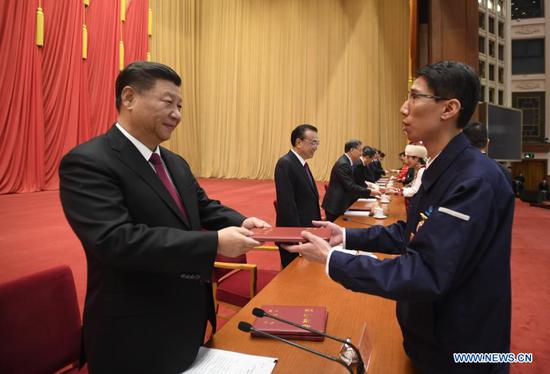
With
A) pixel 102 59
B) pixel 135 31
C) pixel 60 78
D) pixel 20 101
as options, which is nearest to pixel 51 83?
pixel 60 78

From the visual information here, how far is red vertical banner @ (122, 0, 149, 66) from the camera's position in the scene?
1141 centimetres

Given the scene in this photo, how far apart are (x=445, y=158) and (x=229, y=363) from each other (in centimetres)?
85

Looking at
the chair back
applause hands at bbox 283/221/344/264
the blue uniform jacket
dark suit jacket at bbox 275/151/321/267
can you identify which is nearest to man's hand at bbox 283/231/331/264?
applause hands at bbox 283/221/344/264

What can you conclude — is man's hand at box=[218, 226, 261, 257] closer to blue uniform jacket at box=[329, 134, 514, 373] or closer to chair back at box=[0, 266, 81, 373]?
blue uniform jacket at box=[329, 134, 514, 373]

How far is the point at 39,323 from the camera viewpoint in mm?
1558

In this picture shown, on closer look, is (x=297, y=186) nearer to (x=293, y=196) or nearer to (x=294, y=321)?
(x=293, y=196)

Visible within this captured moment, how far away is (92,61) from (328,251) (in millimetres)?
10657

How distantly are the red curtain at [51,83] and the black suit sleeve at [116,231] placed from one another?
8.83m

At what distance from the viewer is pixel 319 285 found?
6.43ft

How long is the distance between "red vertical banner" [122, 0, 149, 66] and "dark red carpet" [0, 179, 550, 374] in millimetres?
4948

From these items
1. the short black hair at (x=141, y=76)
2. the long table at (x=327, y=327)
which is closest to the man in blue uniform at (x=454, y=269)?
the long table at (x=327, y=327)

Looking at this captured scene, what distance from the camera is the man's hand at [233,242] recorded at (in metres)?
1.28

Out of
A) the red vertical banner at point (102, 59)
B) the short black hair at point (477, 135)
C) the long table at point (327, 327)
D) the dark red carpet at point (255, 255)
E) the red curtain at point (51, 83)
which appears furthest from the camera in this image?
the red vertical banner at point (102, 59)

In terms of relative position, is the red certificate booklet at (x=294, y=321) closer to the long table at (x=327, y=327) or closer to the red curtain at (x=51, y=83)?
the long table at (x=327, y=327)
